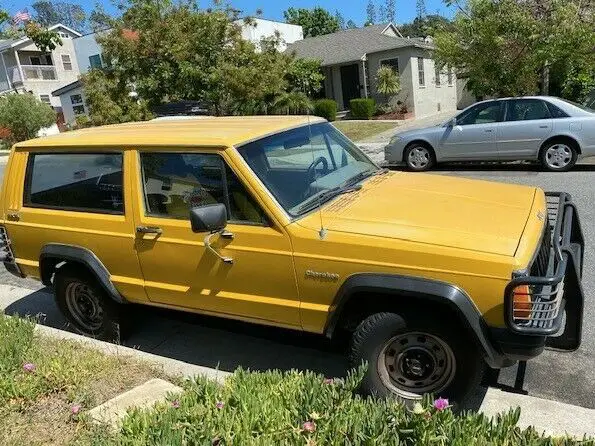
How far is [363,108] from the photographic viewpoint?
25812 millimetres

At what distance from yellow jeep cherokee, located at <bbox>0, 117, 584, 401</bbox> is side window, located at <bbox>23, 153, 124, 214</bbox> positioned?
0.04 ft

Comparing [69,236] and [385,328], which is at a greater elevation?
[69,236]

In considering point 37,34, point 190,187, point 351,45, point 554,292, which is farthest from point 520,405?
point 351,45

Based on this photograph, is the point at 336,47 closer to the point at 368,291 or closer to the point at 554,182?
the point at 554,182

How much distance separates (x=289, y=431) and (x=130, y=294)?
2.21 metres

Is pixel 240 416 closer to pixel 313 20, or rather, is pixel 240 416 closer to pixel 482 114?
pixel 482 114

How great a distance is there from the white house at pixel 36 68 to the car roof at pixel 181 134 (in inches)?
1628

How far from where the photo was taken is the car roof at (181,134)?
3.85 metres

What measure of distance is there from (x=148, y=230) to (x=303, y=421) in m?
1.99

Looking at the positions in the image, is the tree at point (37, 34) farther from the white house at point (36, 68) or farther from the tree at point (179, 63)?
the white house at point (36, 68)

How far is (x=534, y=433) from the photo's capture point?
2.34 m

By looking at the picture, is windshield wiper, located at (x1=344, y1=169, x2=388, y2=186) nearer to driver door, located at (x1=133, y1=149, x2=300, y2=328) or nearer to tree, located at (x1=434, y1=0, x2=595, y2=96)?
driver door, located at (x1=133, y1=149, x2=300, y2=328)

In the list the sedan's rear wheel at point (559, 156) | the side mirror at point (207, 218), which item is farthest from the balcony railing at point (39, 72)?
the side mirror at point (207, 218)

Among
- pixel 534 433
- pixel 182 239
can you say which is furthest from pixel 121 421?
pixel 534 433
